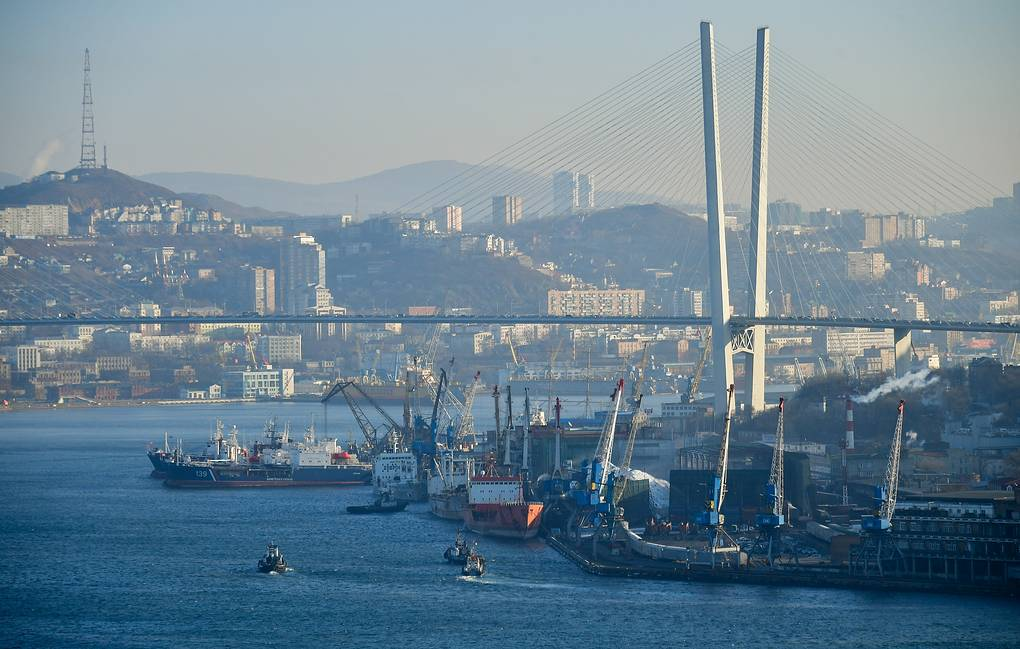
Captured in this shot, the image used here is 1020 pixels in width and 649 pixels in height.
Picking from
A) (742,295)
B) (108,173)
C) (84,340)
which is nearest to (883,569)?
(742,295)

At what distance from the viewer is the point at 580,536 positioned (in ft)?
54.6

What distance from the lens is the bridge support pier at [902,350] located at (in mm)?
24188

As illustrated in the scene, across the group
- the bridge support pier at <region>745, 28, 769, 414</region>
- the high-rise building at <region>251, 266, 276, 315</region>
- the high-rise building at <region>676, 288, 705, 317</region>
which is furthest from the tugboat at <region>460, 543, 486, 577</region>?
the high-rise building at <region>251, 266, 276, 315</region>

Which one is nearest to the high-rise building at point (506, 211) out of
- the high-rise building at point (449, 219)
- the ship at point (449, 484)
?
the high-rise building at point (449, 219)

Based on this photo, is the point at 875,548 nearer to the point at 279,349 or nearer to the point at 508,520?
the point at 508,520

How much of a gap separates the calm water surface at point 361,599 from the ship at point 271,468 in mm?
3698

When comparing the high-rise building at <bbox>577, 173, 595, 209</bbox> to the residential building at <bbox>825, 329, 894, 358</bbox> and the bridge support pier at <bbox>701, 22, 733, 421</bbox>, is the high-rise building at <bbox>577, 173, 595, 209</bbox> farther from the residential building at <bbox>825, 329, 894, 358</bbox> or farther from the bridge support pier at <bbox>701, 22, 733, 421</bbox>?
the bridge support pier at <bbox>701, 22, 733, 421</bbox>

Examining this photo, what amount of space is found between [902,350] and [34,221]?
53272mm

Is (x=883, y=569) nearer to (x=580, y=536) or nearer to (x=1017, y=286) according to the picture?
(x=580, y=536)

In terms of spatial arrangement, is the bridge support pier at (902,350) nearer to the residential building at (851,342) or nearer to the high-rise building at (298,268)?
the residential building at (851,342)

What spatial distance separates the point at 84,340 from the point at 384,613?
127ft

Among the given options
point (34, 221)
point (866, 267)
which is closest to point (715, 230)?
point (866, 267)

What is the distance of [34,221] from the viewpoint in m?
72.9

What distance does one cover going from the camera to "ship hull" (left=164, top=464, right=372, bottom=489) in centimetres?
2291
